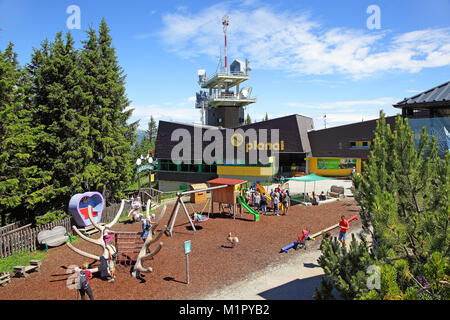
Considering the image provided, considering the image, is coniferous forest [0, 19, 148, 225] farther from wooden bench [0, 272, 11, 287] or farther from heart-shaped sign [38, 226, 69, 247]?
wooden bench [0, 272, 11, 287]

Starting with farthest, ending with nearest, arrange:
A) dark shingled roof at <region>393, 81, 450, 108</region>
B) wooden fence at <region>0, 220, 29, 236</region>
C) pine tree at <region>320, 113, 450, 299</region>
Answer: wooden fence at <region>0, 220, 29, 236</region>, dark shingled roof at <region>393, 81, 450, 108</region>, pine tree at <region>320, 113, 450, 299</region>

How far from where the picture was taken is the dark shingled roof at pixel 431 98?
49.8 ft

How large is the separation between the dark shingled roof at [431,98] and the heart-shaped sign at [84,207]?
20.1 metres

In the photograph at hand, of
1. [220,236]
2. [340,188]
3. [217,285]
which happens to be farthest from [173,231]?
[340,188]

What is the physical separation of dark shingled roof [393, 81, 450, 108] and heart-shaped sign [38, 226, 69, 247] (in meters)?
20.8

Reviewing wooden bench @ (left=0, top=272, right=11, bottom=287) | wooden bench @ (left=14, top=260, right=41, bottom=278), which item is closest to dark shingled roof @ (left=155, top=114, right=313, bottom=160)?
wooden bench @ (left=14, top=260, right=41, bottom=278)

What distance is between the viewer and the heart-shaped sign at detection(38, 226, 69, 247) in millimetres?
14594

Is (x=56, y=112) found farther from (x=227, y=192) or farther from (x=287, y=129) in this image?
(x=287, y=129)

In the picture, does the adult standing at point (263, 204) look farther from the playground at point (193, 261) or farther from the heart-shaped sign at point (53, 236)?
the heart-shaped sign at point (53, 236)

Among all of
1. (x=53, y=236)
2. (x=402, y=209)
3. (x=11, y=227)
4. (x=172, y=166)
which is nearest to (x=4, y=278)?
(x=53, y=236)

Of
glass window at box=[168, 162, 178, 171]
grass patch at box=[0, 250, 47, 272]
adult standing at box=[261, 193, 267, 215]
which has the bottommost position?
grass patch at box=[0, 250, 47, 272]

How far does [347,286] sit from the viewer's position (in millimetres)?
5949
